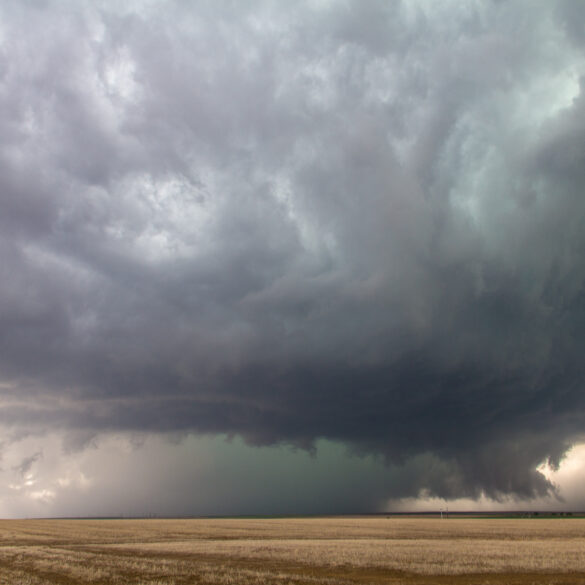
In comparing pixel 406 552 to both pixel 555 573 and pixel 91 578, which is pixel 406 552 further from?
pixel 91 578

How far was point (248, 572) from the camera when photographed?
40.5m

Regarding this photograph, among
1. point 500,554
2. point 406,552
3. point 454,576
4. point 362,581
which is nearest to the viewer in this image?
point 362,581

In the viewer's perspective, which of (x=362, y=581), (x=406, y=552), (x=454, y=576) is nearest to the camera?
(x=362, y=581)

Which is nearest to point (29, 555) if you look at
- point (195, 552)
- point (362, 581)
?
point (195, 552)

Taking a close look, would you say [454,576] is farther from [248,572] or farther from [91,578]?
[91,578]

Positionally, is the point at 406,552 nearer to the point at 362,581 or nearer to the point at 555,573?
the point at 555,573

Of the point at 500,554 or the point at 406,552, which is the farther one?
the point at 406,552

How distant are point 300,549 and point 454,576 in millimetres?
26113

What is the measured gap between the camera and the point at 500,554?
→ 5397 centimetres

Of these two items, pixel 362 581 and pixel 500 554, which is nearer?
pixel 362 581

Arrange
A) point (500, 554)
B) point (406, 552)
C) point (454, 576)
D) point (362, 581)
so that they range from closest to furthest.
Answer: point (362, 581) → point (454, 576) → point (500, 554) → point (406, 552)

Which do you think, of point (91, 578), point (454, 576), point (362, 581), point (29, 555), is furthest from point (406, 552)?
point (29, 555)

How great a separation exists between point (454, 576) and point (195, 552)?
3186 cm

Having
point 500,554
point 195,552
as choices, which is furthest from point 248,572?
point 500,554
